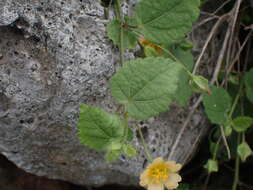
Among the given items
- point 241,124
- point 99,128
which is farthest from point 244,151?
point 99,128

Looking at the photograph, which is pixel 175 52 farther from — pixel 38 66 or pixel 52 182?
pixel 52 182

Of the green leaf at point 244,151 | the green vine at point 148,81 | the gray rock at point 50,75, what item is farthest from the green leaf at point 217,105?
the gray rock at point 50,75

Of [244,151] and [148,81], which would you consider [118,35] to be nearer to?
[148,81]

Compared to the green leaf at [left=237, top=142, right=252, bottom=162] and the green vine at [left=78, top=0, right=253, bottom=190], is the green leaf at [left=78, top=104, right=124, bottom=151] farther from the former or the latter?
the green leaf at [left=237, top=142, right=252, bottom=162]

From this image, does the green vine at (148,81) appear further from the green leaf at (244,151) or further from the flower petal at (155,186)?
the flower petal at (155,186)

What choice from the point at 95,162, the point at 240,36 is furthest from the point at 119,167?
the point at 240,36

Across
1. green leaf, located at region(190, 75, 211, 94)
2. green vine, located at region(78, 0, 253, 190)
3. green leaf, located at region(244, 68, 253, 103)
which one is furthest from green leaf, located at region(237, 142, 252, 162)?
green leaf, located at region(190, 75, 211, 94)
